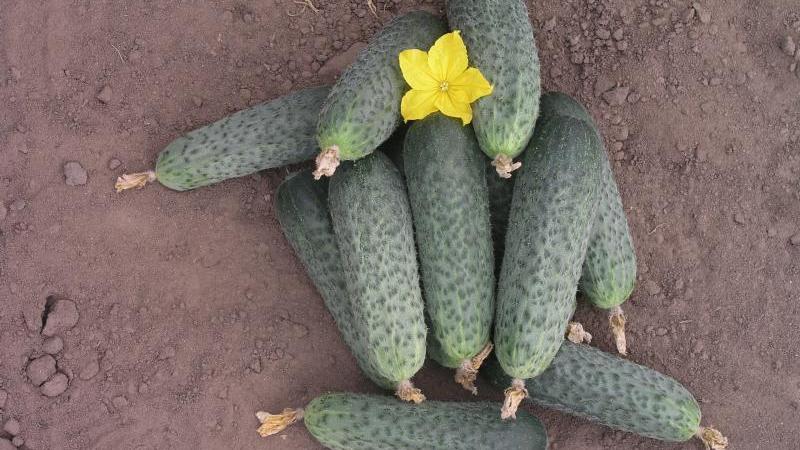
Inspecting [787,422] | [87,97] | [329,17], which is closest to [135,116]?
[87,97]

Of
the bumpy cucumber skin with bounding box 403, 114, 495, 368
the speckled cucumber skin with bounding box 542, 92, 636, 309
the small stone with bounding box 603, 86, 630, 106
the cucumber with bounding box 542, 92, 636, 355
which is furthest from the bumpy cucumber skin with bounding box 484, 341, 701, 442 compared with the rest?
the small stone with bounding box 603, 86, 630, 106

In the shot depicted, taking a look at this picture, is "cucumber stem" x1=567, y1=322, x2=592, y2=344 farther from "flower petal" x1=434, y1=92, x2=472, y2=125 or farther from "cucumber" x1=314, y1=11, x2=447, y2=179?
"cucumber" x1=314, y1=11, x2=447, y2=179

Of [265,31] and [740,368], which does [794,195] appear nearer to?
[740,368]

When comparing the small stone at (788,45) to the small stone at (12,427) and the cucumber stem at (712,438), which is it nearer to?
the cucumber stem at (712,438)

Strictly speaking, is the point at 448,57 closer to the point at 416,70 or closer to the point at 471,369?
the point at 416,70

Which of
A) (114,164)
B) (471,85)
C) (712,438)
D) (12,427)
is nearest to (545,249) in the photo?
(471,85)
